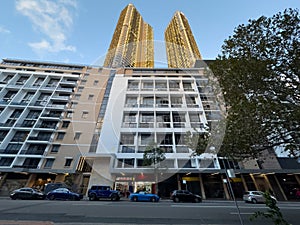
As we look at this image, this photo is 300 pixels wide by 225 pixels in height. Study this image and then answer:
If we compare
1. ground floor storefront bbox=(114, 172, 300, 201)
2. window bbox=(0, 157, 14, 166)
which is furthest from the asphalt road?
window bbox=(0, 157, 14, 166)

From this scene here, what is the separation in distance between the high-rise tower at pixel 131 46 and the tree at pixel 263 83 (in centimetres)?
3407

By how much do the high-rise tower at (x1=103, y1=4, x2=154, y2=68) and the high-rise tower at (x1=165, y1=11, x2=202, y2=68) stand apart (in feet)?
24.2

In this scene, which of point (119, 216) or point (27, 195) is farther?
point (27, 195)

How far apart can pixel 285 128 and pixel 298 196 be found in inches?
805

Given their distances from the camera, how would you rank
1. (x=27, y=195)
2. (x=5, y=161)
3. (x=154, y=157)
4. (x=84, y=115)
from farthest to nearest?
1. (x=84, y=115)
2. (x=5, y=161)
3. (x=154, y=157)
4. (x=27, y=195)

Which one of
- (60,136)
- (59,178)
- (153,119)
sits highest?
(153,119)

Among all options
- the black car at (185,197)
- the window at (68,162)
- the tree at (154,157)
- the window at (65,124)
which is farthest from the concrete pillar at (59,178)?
the black car at (185,197)

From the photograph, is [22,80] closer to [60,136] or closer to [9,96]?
[9,96]

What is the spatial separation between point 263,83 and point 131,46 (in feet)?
141

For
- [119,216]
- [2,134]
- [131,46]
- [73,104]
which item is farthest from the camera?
[131,46]

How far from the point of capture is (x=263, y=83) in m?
6.86

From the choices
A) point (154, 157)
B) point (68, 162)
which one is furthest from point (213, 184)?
point (68, 162)

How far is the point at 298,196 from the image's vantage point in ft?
63.8

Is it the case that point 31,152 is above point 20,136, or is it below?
below
